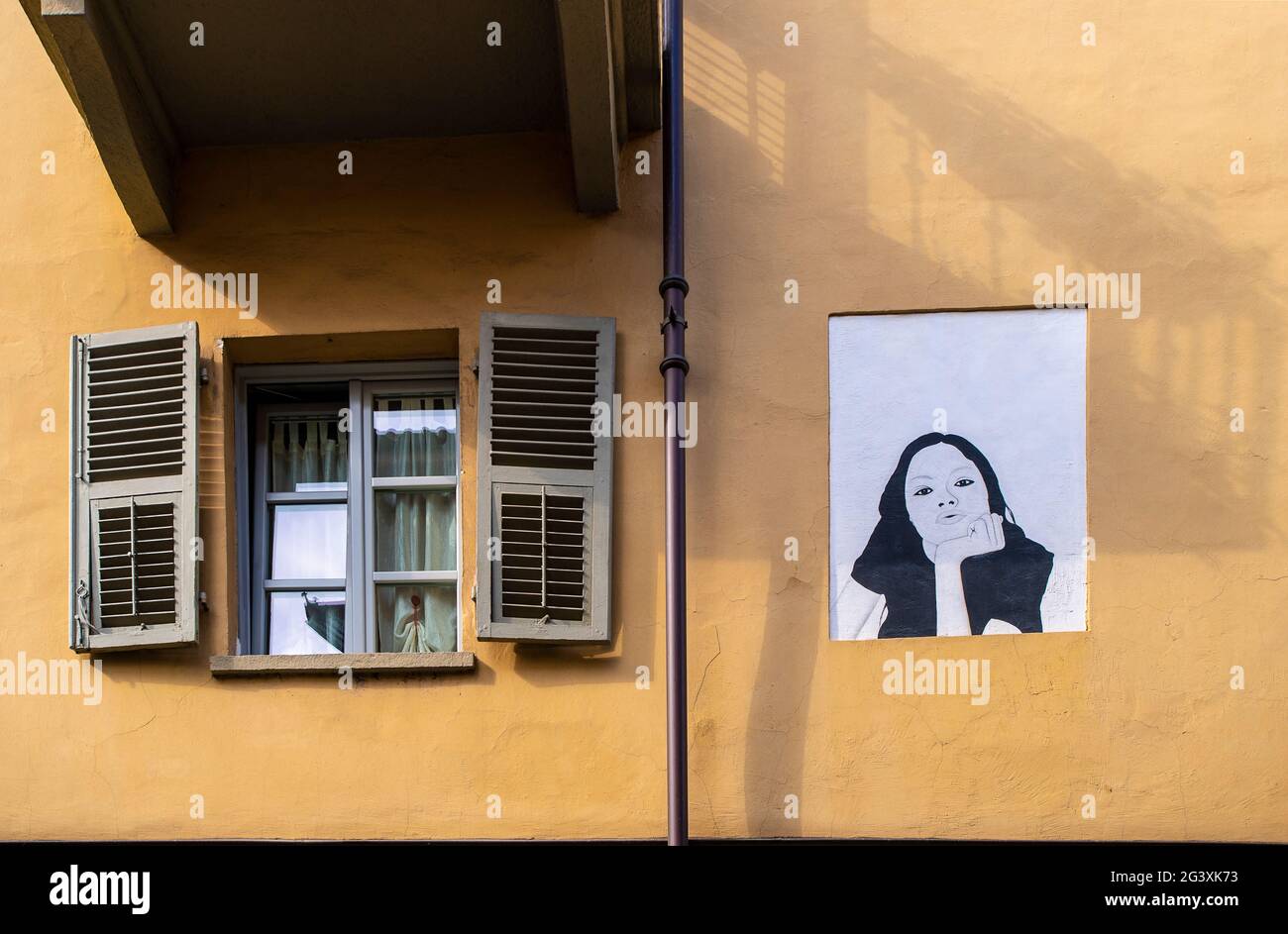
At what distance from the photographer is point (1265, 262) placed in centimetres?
593

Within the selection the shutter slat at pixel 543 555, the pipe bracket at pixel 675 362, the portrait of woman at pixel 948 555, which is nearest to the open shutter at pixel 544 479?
the shutter slat at pixel 543 555

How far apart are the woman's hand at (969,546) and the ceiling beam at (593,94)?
79.0 inches

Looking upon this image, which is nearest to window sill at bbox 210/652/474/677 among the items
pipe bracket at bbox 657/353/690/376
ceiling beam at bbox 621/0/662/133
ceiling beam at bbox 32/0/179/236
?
pipe bracket at bbox 657/353/690/376

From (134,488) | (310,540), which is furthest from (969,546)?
(134,488)

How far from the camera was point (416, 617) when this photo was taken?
6078 mm

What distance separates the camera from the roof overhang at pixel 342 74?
18.0 feet

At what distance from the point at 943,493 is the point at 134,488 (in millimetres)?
3363

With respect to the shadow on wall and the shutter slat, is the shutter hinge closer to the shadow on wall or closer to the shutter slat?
the shutter slat

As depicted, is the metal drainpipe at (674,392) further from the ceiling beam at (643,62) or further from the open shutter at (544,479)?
the open shutter at (544,479)

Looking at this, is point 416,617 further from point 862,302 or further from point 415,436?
point 862,302

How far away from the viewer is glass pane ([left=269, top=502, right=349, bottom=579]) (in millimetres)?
6168

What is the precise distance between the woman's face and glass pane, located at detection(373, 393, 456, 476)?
2.00 metres

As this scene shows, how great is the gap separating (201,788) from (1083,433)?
12.7ft
